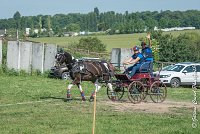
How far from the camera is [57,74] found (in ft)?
117

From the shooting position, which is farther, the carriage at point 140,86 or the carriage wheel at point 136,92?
the carriage at point 140,86

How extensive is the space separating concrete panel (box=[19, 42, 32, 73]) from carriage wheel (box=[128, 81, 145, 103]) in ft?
62.1

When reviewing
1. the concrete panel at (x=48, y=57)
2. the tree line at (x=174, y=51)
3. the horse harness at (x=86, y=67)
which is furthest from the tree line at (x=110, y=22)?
the horse harness at (x=86, y=67)

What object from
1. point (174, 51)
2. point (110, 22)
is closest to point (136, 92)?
point (174, 51)

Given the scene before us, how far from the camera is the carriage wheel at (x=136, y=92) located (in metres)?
18.9

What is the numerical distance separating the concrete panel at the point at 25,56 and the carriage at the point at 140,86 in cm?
1779

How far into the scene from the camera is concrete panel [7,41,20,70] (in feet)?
122

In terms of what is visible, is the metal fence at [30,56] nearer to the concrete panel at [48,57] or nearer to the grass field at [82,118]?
the concrete panel at [48,57]

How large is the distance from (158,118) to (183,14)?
116m

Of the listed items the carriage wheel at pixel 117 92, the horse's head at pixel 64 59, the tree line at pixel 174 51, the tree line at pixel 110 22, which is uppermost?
the tree line at pixel 110 22

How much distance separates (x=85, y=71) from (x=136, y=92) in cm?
221

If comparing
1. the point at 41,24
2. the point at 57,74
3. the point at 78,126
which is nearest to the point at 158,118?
the point at 78,126

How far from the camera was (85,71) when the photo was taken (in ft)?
65.0

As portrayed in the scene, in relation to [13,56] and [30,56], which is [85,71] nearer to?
[30,56]
